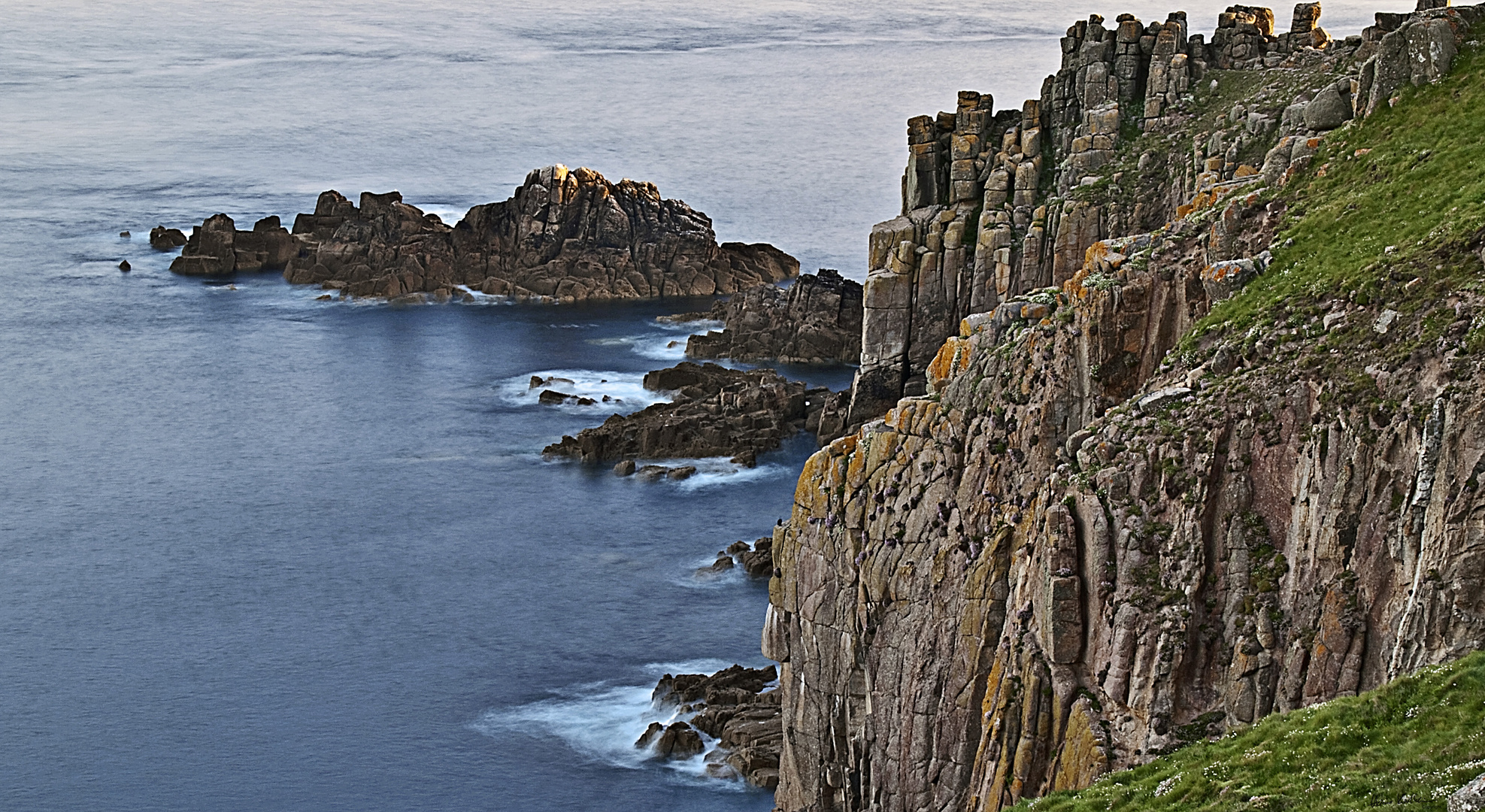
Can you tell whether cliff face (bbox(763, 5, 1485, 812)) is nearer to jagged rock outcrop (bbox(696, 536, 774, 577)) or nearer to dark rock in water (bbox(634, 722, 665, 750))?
dark rock in water (bbox(634, 722, 665, 750))

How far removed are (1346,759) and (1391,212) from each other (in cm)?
1839

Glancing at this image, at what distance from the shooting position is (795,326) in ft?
520

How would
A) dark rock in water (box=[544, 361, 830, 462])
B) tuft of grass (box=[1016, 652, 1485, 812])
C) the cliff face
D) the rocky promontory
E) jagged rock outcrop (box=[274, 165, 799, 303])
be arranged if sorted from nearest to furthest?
1. tuft of grass (box=[1016, 652, 1485, 812])
2. the cliff face
3. the rocky promontory
4. dark rock in water (box=[544, 361, 830, 462])
5. jagged rock outcrop (box=[274, 165, 799, 303])

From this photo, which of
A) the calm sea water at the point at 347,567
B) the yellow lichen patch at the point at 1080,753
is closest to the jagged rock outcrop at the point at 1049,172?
the calm sea water at the point at 347,567

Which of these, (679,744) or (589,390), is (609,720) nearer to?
(679,744)

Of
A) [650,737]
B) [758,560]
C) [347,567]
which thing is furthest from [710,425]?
[650,737]

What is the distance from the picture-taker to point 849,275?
182875 millimetres

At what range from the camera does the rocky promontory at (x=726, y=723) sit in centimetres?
8475

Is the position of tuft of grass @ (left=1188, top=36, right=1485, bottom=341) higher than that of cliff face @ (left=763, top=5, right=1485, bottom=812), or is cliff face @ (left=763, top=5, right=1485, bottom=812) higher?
tuft of grass @ (left=1188, top=36, right=1485, bottom=341)

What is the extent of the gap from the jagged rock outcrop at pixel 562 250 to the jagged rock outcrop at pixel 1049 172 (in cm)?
7994

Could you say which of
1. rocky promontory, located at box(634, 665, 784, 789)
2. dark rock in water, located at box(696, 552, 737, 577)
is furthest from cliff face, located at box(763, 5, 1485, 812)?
dark rock in water, located at box(696, 552, 737, 577)

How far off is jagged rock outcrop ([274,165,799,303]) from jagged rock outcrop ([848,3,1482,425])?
262 ft

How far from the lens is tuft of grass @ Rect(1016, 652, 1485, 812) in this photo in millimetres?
33688

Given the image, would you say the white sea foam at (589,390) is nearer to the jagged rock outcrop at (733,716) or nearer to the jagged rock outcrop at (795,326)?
the jagged rock outcrop at (795,326)
